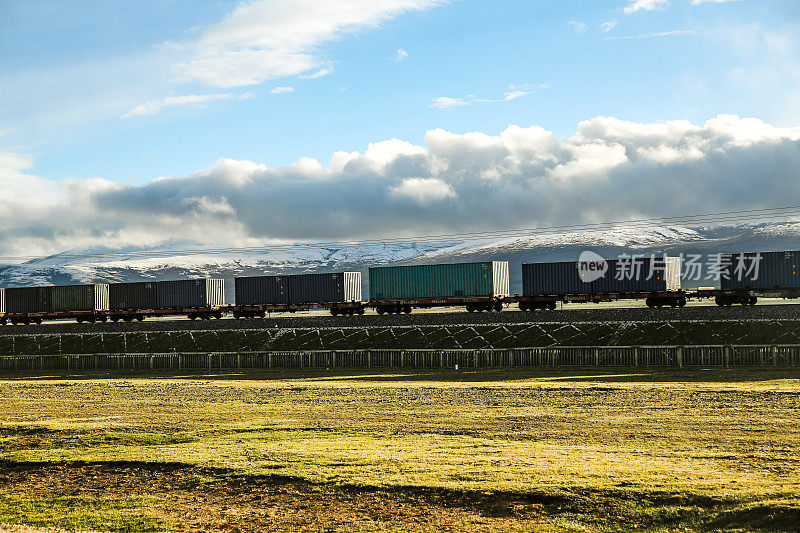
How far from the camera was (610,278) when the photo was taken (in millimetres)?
60000

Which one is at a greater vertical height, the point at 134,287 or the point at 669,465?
the point at 134,287

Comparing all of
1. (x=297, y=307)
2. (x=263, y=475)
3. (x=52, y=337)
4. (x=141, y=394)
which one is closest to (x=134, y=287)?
(x=52, y=337)

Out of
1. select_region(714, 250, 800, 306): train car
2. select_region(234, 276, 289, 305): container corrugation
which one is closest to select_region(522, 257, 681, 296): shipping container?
select_region(714, 250, 800, 306): train car

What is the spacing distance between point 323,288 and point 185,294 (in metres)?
14.9

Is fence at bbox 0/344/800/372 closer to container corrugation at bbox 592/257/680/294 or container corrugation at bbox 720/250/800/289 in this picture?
container corrugation at bbox 592/257/680/294

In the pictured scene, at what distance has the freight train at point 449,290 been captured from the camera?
191 ft

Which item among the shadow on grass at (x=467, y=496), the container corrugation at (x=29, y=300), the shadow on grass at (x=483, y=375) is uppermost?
the container corrugation at (x=29, y=300)

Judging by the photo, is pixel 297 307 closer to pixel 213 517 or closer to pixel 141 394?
pixel 141 394

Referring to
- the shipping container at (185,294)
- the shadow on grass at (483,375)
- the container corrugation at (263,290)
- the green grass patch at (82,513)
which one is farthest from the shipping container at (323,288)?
the green grass patch at (82,513)

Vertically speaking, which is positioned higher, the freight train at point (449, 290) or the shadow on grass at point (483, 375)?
the freight train at point (449, 290)

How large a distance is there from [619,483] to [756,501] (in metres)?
2.50

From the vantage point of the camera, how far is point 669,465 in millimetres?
16031

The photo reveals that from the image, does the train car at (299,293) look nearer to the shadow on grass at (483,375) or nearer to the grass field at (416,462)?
the shadow on grass at (483,375)

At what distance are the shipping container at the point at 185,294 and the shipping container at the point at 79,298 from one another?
711 centimetres
